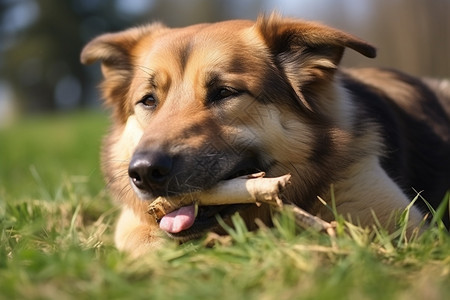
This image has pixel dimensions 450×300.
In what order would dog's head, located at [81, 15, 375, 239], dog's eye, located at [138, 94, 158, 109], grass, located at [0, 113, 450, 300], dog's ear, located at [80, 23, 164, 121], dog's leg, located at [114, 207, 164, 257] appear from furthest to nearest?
dog's ear, located at [80, 23, 164, 121]
dog's eye, located at [138, 94, 158, 109]
dog's leg, located at [114, 207, 164, 257]
dog's head, located at [81, 15, 375, 239]
grass, located at [0, 113, 450, 300]

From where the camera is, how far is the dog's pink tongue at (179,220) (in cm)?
352

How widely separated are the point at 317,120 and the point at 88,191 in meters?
2.68

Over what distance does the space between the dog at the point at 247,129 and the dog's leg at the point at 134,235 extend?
1cm

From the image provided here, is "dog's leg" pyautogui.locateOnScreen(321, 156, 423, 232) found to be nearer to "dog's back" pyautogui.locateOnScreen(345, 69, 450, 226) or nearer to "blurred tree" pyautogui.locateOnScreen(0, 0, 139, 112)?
"dog's back" pyautogui.locateOnScreen(345, 69, 450, 226)

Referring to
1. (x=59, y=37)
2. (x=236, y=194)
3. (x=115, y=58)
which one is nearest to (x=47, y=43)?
(x=59, y=37)

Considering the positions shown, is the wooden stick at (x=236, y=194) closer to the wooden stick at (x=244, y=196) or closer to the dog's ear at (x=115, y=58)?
the wooden stick at (x=244, y=196)

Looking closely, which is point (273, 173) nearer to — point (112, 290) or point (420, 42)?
point (112, 290)

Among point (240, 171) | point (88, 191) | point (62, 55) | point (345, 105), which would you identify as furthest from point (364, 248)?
point (62, 55)

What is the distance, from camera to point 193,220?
3.53 meters

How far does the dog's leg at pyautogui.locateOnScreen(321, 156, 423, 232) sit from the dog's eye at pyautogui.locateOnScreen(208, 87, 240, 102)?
2.76ft

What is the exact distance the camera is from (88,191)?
597 centimetres

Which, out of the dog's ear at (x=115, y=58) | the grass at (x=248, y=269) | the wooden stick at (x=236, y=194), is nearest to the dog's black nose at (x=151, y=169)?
the wooden stick at (x=236, y=194)

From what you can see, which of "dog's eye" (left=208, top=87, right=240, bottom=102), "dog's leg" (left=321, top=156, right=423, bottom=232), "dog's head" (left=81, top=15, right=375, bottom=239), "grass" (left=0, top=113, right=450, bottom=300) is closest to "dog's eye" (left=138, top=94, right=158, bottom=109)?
"dog's head" (left=81, top=15, right=375, bottom=239)

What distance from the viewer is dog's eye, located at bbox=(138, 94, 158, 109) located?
163 inches
